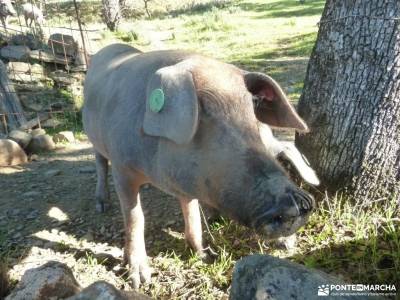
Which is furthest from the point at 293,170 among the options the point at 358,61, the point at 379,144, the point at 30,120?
the point at 30,120

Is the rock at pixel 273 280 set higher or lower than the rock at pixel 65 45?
lower

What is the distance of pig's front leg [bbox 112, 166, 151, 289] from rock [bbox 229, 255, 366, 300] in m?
1.01

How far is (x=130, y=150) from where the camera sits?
306 cm

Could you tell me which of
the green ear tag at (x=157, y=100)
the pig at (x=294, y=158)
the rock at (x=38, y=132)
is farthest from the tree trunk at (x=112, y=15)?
the green ear tag at (x=157, y=100)

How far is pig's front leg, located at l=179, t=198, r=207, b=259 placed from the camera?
11.8 ft

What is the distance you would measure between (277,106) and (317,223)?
3.92 feet

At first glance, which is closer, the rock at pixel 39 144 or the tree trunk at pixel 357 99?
the tree trunk at pixel 357 99

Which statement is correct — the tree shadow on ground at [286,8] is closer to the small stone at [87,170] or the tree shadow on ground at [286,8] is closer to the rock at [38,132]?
the rock at [38,132]

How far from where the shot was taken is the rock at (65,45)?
9219mm

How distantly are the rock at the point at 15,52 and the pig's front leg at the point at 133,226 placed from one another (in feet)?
21.8

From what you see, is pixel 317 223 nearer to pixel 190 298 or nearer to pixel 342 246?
pixel 342 246

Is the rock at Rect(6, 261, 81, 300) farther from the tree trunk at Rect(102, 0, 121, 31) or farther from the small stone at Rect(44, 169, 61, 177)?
the tree trunk at Rect(102, 0, 121, 31)

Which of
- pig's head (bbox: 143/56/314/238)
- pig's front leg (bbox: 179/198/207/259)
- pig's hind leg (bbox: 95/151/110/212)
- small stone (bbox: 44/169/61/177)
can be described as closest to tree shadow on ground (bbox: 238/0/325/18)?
small stone (bbox: 44/169/61/177)

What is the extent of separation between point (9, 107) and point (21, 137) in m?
1.26
